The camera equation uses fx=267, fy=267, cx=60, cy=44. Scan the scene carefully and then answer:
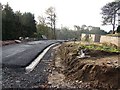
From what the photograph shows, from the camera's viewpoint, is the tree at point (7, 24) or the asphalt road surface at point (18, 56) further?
the tree at point (7, 24)

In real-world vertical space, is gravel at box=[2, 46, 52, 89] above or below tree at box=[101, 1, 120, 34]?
below

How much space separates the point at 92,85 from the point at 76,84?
2.31 ft

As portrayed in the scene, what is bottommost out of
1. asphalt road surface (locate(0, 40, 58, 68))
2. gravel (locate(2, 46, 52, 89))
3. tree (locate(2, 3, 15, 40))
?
gravel (locate(2, 46, 52, 89))

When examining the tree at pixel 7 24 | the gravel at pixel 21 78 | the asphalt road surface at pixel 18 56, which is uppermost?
the tree at pixel 7 24

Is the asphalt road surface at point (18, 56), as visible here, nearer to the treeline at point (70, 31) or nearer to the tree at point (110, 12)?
the tree at point (110, 12)

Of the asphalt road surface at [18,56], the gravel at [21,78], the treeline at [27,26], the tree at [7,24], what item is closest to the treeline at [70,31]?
→ the treeline at [27,26]

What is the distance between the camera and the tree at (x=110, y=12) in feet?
159

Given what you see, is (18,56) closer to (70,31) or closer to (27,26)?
(27,26)

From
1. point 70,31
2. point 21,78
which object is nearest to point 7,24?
point 21,78

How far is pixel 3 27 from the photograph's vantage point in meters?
39.0

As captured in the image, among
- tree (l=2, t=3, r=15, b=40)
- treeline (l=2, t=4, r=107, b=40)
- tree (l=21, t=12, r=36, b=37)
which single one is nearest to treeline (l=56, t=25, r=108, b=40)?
treeline (l=2, t=4, r=107, b=40)

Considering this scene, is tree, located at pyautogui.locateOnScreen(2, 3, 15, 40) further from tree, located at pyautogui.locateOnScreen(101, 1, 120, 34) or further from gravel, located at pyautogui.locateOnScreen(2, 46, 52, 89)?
gravel, located at pyautogui.locateOnScreen(2, 46, 52, 89)

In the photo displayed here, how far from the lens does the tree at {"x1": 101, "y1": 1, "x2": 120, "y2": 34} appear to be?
159ft

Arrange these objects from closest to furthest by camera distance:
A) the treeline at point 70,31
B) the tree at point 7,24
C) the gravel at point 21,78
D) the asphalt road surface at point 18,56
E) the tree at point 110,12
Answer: the gravel at point 21,78, the asphalt road surface at point 18,56, the tree at point 7,24, the tree at point 110,12, the treeline at point 70,31
